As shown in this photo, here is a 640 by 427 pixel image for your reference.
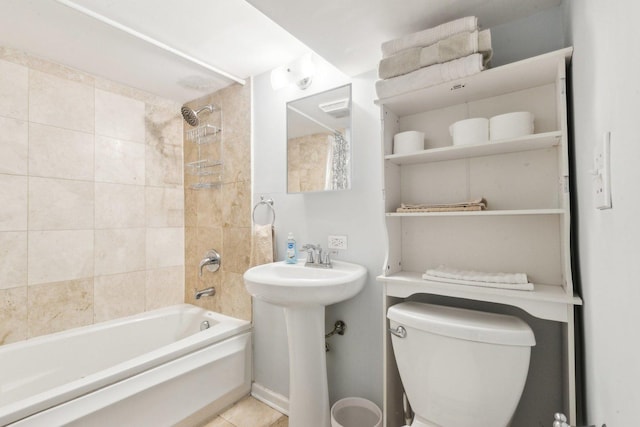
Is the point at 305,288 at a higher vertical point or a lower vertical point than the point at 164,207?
lower

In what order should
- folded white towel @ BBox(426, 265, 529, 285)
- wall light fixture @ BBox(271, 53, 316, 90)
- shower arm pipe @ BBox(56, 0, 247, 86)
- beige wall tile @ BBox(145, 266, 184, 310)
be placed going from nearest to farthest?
folded white towel @ BBox(426, 265, 529, 285), shower arm pipe @ BBox(56, 0, 247, 86), wall light fixture @ BBox(271, 53, 316, 90), beige wall tile @ BBox(145, 266, 184, 310)

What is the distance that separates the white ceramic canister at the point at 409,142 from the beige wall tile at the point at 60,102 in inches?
83.0

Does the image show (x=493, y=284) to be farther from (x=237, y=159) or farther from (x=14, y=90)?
(x=14, y=90)

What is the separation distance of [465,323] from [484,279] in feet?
0.57

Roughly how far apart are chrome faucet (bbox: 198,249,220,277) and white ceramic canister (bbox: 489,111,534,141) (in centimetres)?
197

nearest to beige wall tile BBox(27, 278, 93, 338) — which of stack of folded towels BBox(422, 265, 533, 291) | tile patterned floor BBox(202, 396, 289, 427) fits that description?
tile patterned floor BBox(202, 396, 289, 427)

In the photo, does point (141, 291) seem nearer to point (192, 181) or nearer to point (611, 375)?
point (192, 181)

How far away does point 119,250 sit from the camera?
2145 mm

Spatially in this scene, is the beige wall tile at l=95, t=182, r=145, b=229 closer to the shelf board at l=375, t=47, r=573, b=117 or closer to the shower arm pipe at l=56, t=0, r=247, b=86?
the shower arm pipe at l=56, t=0, r=247, b=86

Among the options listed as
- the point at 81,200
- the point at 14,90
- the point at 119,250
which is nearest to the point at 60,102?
the point at 14,90

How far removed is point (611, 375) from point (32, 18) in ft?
8.48

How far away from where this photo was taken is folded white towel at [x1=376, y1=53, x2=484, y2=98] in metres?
1.04

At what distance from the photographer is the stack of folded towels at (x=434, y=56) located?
1.04m

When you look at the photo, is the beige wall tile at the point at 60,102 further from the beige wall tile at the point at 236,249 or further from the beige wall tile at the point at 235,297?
the beige wall tile at the point at 235,297
